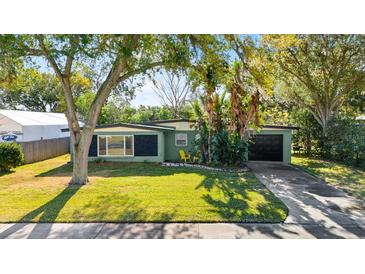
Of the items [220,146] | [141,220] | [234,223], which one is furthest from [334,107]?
[141,220]

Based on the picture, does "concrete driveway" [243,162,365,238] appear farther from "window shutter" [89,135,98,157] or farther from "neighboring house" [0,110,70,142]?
"neighboring house" [0,110,70,142]

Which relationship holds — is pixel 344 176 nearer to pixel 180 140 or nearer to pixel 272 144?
pixel 272 144

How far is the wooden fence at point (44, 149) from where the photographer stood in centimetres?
1593

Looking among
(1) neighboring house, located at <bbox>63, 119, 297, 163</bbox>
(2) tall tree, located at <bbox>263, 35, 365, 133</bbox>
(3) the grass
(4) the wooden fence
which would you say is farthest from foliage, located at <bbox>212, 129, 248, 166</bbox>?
(4) the wooden fence

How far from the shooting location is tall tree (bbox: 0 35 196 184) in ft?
24.3

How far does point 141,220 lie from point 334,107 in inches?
644

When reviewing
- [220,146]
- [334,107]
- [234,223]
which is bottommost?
[234,223]

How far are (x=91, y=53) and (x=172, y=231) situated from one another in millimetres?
5799

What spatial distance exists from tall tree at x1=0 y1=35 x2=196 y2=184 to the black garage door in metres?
8.51

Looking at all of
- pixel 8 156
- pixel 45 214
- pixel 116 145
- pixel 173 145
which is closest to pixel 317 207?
pixel 45 214

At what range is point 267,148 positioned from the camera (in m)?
15.9
